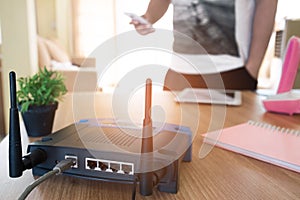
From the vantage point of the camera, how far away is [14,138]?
1.10ft

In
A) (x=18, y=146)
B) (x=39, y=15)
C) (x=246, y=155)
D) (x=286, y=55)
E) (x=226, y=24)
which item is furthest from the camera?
(x=39, y=15)

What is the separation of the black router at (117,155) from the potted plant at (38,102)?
18 centimetres

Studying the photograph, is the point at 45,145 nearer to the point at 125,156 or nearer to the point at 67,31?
the point at 125,156

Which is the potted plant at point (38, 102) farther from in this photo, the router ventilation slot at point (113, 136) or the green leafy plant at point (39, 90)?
the router ventilation slot at point (113, 136)

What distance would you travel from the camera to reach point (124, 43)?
395 millimetres

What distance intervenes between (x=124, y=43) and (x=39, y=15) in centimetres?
531

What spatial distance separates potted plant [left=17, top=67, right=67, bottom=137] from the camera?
1.87 feet

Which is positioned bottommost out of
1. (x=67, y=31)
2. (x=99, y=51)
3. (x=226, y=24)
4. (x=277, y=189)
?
(x=277, y=189)

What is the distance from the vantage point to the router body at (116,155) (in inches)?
13.2

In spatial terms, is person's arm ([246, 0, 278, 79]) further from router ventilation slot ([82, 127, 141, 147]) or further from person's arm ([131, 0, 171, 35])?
router ventilation slot ([82, 127, 141, 147])

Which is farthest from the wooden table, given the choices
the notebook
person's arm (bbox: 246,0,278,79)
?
person's arm (bbox: 246,0,278,79)

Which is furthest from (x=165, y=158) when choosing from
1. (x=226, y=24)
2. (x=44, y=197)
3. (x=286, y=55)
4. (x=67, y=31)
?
(x=67, y=31)

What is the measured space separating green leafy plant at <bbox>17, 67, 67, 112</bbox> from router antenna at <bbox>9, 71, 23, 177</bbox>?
23 cm

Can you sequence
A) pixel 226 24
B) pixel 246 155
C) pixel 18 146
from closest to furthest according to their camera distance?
pixel 18 146
pixel 246 155
pixel 226 24
